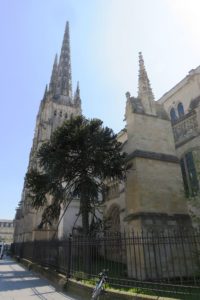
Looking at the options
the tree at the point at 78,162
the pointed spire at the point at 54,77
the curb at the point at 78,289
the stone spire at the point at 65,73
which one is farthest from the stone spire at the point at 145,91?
the pointed spire at the point at 54,77

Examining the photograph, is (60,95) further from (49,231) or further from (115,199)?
(115,199)

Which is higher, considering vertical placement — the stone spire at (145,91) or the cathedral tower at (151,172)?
the stone spire at (145,91)

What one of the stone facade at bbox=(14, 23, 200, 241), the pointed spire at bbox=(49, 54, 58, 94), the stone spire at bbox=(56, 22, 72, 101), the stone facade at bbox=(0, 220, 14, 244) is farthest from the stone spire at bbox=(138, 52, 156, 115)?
the stone facade at bbox=(0, 220, 14, 244)

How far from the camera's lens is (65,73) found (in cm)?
6053

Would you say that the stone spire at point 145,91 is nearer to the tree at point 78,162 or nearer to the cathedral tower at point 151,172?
the cathedral tower at point 151,172

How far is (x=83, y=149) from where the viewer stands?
14.6 metres

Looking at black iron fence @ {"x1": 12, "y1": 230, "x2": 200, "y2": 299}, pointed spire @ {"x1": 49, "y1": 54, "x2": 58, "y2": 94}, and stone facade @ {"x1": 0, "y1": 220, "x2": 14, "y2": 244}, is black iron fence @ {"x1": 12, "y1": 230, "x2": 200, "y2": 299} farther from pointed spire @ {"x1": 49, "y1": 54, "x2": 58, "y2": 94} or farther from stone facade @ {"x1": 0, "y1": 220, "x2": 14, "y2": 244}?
stone facade @ {"x1": 0, "y1": 220, "x2": 14, "y2": 244}

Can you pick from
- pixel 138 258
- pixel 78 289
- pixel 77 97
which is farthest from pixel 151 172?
pixel 77 97

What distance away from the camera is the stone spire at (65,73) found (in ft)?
186

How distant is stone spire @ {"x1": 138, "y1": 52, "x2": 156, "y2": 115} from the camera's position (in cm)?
1255

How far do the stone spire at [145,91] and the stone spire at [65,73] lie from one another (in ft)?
140

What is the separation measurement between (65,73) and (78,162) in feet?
164

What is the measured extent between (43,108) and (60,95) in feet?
20.0

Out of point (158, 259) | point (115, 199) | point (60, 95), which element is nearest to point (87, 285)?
point (158, 259)
